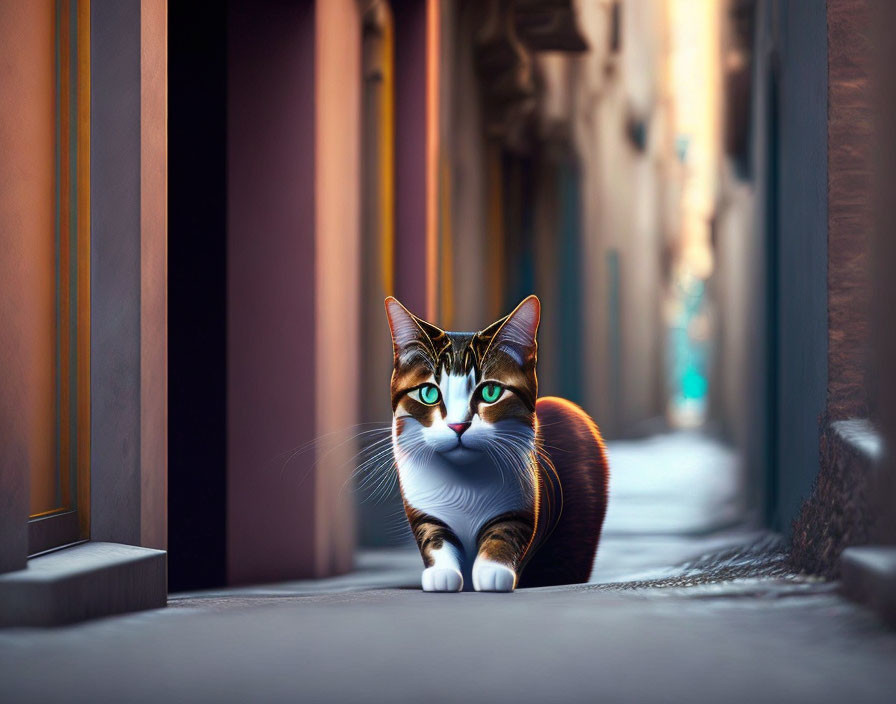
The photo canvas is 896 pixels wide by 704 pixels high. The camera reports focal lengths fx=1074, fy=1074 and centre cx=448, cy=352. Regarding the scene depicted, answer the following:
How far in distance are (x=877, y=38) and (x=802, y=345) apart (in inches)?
48.9

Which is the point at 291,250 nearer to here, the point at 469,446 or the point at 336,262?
the point at 336,262

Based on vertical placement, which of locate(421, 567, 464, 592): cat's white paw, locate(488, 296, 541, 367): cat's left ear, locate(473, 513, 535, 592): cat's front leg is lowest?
locate(421, 567, 464, 592): cat's white paw

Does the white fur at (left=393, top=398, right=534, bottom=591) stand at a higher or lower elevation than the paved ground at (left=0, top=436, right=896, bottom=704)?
higher

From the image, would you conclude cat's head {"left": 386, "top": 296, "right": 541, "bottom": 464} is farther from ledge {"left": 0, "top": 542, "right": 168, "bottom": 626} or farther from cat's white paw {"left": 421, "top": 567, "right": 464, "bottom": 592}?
ledge {"left": 0, "top": 542, "right": 168, "bottom": 626}

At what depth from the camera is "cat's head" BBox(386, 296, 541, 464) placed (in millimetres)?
2625

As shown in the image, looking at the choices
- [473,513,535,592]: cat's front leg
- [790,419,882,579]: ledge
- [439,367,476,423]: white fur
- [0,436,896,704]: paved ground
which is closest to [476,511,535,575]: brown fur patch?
[473,513,535,592]: cat's front leg

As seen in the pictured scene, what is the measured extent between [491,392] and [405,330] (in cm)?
30

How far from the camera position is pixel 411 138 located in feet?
17.2

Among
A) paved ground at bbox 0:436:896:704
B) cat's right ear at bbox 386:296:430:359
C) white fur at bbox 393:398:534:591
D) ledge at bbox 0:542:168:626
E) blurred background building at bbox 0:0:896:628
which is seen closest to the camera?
paved ground at bbox 0:436:896:704

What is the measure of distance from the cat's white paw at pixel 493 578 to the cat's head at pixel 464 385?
0.27 m

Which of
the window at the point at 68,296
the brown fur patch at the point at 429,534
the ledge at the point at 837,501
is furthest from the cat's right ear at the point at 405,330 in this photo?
the ledge at the point at 837,501

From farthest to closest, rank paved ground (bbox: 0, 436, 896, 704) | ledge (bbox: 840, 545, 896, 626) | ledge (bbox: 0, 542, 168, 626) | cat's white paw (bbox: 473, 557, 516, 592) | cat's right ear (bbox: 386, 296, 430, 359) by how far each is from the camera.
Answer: cat's right ear (bbox: 386, 296, 430, 359), cat's white paw (bbox: 473, 557, 516, 592), ledge (bbox: 0, 542, 168, 626), ledge (bbox: 840, 545, 896, 626), paved ground (bbox: 0, 436, 896, 704)

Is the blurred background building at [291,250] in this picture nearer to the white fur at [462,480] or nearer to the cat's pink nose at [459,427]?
the white fur at [462,480]

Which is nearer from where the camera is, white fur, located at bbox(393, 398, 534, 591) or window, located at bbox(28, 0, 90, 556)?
window, located at bbox(28, 0, 90, 556)
